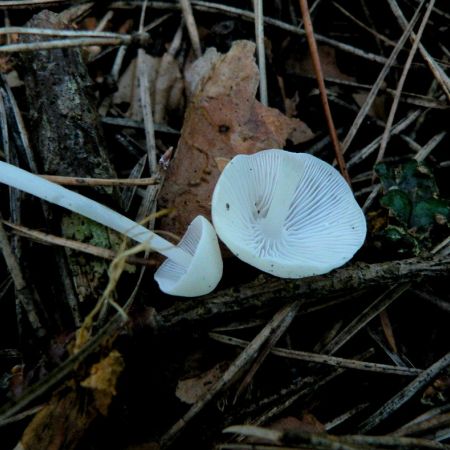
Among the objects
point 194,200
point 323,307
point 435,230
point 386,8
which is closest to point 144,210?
point 194,200

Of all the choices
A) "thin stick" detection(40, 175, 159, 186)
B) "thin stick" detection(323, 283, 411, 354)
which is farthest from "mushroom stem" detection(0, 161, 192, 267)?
"thin stick" detection(323, 283, 411, 354)

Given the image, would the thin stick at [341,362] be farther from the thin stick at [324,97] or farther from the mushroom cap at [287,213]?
the thin stick at [324,97]

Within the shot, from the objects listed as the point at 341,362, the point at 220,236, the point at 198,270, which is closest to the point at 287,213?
the point at 220,236

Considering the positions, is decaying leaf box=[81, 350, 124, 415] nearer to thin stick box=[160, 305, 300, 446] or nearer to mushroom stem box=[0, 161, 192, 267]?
thin stick box=[160, 305, 300, 446]

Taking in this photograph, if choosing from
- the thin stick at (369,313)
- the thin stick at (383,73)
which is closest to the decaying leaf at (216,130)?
the thin stick at (383,73)

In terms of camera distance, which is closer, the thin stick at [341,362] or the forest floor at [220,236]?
the forest floor at [220,236]

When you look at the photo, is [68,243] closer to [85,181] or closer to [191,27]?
[85,181]

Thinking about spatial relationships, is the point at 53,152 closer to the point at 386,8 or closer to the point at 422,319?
the point at 422,319
